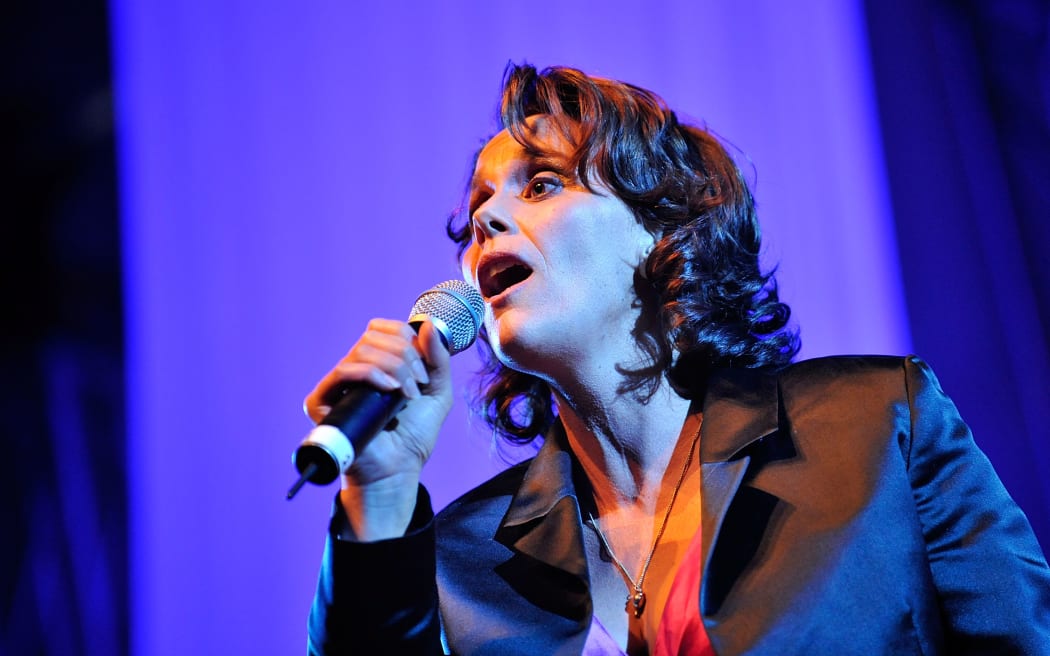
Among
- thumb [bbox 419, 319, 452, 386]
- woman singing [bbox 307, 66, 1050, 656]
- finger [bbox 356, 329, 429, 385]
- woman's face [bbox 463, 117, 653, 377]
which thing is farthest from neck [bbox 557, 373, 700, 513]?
finger [bbox 356, 329, 429, 385]

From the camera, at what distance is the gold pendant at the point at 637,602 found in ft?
4.83

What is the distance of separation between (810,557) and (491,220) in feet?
2.64

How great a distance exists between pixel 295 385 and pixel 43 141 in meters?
0.99

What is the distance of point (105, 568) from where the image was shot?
88.9 inches

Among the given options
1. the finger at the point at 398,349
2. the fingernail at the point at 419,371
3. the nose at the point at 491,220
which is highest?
the nose at the point at 491,220

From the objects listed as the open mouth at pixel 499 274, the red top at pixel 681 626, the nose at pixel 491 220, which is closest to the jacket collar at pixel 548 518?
the red top at pixel 681 626

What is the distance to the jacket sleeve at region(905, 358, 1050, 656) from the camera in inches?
51.6

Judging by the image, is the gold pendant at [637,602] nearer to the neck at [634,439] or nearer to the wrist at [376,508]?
the neck at [634,439]

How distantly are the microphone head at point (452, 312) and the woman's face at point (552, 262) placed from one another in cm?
20

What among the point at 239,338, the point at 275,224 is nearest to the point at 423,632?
the point at 239,338

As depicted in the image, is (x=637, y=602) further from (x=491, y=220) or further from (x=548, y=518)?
(x=491, y=220)

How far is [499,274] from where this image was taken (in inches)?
67.0

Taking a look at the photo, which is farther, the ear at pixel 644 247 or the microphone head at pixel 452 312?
the ear at pixel 644 247

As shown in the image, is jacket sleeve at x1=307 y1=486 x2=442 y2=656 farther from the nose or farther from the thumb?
the nose
